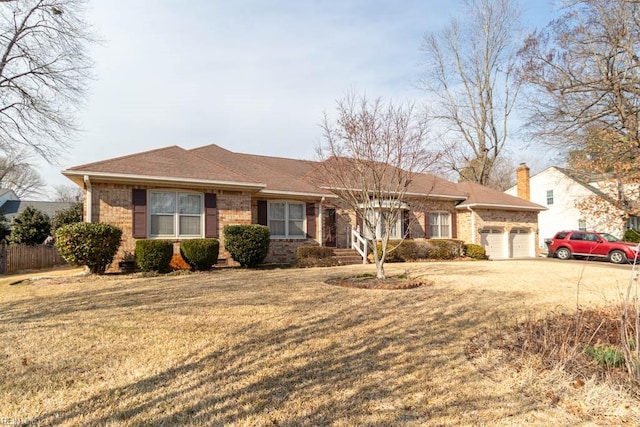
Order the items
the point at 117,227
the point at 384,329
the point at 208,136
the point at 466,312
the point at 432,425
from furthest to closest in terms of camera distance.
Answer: the point at 208,136
the point at 117,227
the point at 466,312
the point at 384,329
the point at 432,425

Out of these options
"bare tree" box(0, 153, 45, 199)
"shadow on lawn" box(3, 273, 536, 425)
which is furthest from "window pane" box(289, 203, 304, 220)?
"bare tree" box(0, 153, 45, 199)

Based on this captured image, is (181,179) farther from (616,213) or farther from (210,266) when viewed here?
(616,213)

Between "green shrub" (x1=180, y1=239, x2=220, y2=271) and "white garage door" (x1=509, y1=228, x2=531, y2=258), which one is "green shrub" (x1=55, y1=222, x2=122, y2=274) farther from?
"white garage door" (x1=509, y1=228, x2=531, y2=258)

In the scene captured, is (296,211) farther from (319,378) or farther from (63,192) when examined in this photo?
(63,192)

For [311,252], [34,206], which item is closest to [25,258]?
[311,252]

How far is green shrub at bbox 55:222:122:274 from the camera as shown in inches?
441

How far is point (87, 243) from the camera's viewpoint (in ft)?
37.0

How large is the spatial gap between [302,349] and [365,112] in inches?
271

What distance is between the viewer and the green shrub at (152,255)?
470 inches

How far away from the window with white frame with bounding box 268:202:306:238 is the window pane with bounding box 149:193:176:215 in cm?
392

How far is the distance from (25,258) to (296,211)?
11439 mm

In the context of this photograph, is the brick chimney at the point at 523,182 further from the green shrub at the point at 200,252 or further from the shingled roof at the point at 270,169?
the green shrub at the point at 200,252

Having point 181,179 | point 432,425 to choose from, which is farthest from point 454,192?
point 432,425

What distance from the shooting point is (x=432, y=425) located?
2.94m
